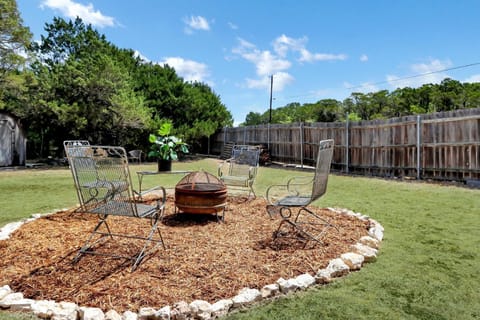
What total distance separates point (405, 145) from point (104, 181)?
8772 mm

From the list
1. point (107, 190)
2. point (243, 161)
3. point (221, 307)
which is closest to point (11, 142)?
point (243, 161)

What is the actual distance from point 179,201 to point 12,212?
9.08 feet

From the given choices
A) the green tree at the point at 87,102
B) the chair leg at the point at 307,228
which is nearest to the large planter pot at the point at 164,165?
the chair leg at the point at 307,228

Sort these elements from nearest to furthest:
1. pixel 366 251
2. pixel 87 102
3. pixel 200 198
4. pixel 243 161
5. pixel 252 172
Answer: pixel 366 251 < pixel 200 198 < pixel 252 172 < pixel 243 161 < pixel 87 102

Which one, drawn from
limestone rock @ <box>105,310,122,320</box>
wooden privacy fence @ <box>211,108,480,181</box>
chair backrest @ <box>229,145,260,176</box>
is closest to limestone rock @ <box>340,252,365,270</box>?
limestone rock @ <box>105,310,122,320</box>

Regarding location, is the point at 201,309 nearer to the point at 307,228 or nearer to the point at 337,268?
the point at 337,268

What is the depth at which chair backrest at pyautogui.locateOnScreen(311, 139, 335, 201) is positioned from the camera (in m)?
3.27

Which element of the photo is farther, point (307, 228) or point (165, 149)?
point (165, 149)

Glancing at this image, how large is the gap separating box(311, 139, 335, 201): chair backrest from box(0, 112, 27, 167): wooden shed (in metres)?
14.0

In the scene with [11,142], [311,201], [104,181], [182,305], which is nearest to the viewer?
[182,305]

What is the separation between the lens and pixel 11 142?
1323cm

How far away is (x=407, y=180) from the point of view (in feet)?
28.9

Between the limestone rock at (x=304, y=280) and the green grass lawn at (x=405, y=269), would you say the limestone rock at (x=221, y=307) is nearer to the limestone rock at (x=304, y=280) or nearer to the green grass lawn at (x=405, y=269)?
the green grass lawn at (x=405, y=269)

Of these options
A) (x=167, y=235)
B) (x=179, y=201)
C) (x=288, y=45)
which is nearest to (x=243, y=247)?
(x=167, y=235)
